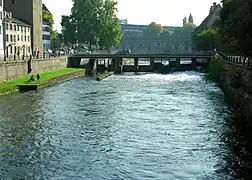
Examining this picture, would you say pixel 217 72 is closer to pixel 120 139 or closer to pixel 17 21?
pixel 120 139

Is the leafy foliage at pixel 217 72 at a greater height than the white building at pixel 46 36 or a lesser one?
lesser

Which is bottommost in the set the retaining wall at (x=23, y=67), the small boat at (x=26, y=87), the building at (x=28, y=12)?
the small boat at (x=26, y=87)

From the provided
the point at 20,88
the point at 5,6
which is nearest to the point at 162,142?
the point at 20,88

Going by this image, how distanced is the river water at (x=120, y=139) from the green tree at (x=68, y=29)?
229 feet

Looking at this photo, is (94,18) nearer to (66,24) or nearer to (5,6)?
(66,24)

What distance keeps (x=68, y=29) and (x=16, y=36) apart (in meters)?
31.5

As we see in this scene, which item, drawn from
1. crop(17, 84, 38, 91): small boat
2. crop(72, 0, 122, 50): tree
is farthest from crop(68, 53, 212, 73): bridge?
crop(17, 84, 38, 91): small boat

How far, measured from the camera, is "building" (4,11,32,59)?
8215 centimetres

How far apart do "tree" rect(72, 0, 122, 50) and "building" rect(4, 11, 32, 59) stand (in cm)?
2306

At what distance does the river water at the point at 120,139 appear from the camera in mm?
22141

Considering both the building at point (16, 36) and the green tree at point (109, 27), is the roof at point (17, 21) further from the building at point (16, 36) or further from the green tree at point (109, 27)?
the green tree at point (109, 27)

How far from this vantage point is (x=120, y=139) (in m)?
28.4

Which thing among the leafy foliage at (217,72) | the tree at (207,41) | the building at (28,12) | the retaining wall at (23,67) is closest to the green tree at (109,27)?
the tree at (207,41)

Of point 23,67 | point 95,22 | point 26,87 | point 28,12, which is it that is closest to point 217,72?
point 26,87
